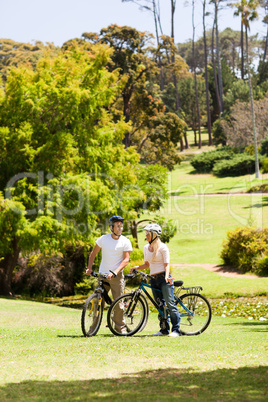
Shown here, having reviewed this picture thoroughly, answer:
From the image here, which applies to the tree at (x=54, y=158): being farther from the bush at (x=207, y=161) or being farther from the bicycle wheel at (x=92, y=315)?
the bush at (x=207, y=161)

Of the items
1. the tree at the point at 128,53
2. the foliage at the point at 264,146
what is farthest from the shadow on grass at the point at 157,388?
the foliage at the point at 264,146

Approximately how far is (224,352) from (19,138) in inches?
553

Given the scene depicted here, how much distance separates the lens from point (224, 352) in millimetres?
6891

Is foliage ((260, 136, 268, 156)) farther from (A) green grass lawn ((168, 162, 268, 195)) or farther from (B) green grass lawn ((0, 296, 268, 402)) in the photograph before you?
(B) green grass lawn ((0, 296, 268, 402))

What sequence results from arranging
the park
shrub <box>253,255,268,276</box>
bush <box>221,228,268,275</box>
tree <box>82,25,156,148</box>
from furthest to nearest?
tree <box>82,25,156,148</box>
bush <box>221,228,268,275</box>
shrub <box>253,255,268,276</box>
the park

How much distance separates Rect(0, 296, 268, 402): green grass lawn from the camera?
474 centimetres

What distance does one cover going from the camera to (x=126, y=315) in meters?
8.34

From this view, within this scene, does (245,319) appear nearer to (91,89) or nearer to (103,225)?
(103,225)

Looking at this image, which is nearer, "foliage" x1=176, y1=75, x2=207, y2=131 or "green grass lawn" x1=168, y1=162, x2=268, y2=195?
"green grass lawn" x1=168, y1=162, x2=268, y2=195

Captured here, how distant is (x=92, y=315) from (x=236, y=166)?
46464 millimetres

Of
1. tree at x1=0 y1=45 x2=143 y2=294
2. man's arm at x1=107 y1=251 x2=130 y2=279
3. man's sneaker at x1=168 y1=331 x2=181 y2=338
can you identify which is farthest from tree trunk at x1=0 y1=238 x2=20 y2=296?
man's sneaker at x1=168 y1=331 x2=181 y2=338

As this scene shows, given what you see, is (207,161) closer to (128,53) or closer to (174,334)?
(128,53)

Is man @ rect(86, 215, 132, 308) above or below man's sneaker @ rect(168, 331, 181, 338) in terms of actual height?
above

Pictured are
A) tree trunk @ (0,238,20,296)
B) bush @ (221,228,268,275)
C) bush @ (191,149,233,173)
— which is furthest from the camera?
bush @ (191,149,233,173)
